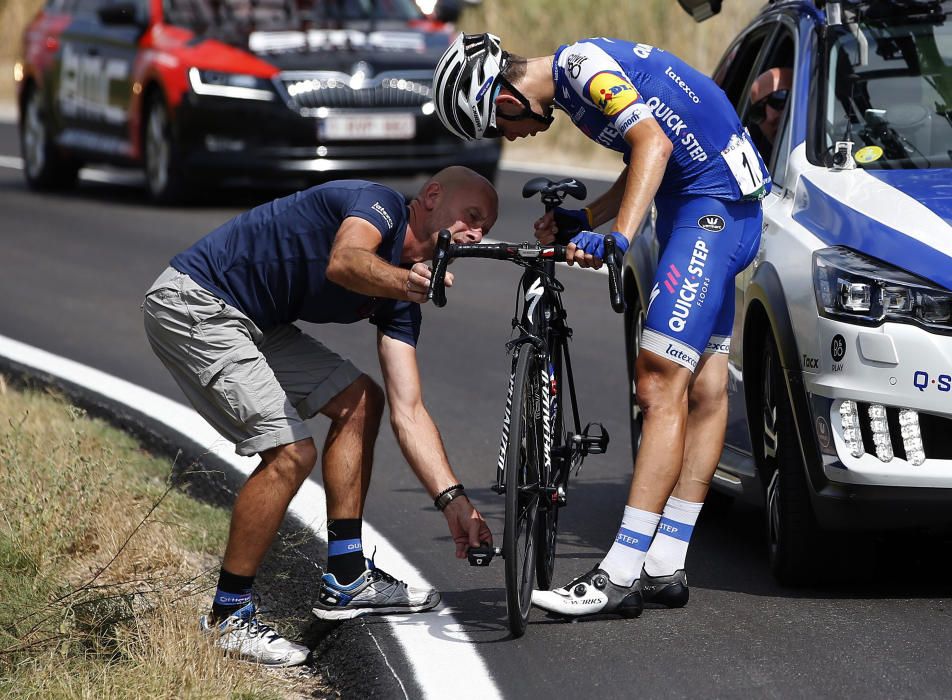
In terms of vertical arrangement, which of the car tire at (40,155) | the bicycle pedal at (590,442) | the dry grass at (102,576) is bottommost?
the car tire at (40,155)

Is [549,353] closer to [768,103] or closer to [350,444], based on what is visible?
[350,444]

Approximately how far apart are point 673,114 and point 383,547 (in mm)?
1857

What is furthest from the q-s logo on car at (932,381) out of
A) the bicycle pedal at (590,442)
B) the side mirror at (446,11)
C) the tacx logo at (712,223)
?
the side mirror at (446,11)

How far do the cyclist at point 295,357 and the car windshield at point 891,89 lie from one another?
1446 mm

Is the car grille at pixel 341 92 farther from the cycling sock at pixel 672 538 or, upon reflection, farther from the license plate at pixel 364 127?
the cycling sock at pixel 672 538

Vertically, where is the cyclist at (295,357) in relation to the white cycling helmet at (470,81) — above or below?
below

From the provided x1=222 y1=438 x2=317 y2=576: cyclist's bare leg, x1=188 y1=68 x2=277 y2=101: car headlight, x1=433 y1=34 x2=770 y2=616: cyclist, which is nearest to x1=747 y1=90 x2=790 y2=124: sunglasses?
x1=433 y1=34 x2=770 y2=616: cyclist

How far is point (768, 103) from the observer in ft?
22.8

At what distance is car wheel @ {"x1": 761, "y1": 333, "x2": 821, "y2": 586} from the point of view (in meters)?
5.88

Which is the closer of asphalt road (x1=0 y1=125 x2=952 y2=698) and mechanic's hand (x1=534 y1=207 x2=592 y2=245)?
asphalt road (x1=0 y1=125 x2=952 y2=698)

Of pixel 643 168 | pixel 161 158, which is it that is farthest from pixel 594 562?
pixel 161 158

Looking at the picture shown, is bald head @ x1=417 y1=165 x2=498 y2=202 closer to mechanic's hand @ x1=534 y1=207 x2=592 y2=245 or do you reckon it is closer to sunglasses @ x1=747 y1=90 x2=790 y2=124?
mechanic's hand @ x1=534 y1=207 x2=592 y2=245

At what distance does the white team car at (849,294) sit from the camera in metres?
5.42

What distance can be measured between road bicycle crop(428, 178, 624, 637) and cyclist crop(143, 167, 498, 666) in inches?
6.4
